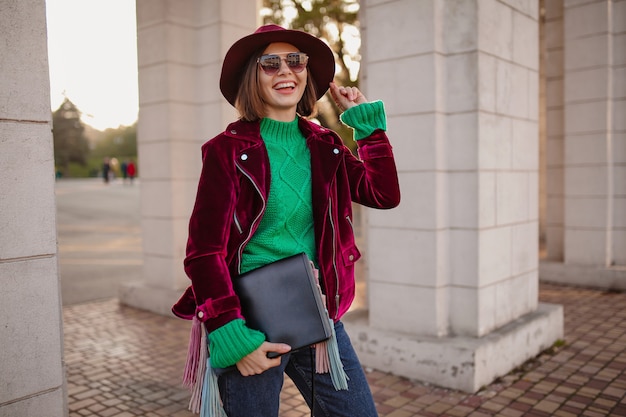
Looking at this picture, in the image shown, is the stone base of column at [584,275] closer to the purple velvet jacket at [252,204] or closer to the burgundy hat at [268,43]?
the purple velvet jacket at [252,204]

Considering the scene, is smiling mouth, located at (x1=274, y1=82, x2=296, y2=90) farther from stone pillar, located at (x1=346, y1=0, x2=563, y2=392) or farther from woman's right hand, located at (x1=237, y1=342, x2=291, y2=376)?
stone pillar, located at (x1=346, y1=0, x2=563, y2=392)

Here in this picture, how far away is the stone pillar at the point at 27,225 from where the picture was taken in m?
2.35

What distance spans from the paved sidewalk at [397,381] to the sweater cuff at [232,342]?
232 cm

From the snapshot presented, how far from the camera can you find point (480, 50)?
4.49 metres

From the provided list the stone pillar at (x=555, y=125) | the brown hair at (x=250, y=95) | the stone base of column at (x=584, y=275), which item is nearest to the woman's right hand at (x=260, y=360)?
the brown hair at (x=250, y=95)

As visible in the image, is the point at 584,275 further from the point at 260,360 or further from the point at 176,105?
the point at 260,360

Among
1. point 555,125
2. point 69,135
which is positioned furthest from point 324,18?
point 69,135

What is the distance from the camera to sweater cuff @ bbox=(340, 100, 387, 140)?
239cm

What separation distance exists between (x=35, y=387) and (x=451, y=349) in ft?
10.0

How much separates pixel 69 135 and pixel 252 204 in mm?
71179

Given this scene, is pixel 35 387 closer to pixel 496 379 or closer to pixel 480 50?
pixel 496 379

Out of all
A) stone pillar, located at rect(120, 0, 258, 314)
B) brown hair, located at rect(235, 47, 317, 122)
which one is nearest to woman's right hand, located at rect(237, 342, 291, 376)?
brown hair, located at rect(235, 47, 317, 122)

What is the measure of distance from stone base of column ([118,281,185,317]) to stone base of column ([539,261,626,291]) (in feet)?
18.1

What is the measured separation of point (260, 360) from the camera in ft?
6.32
